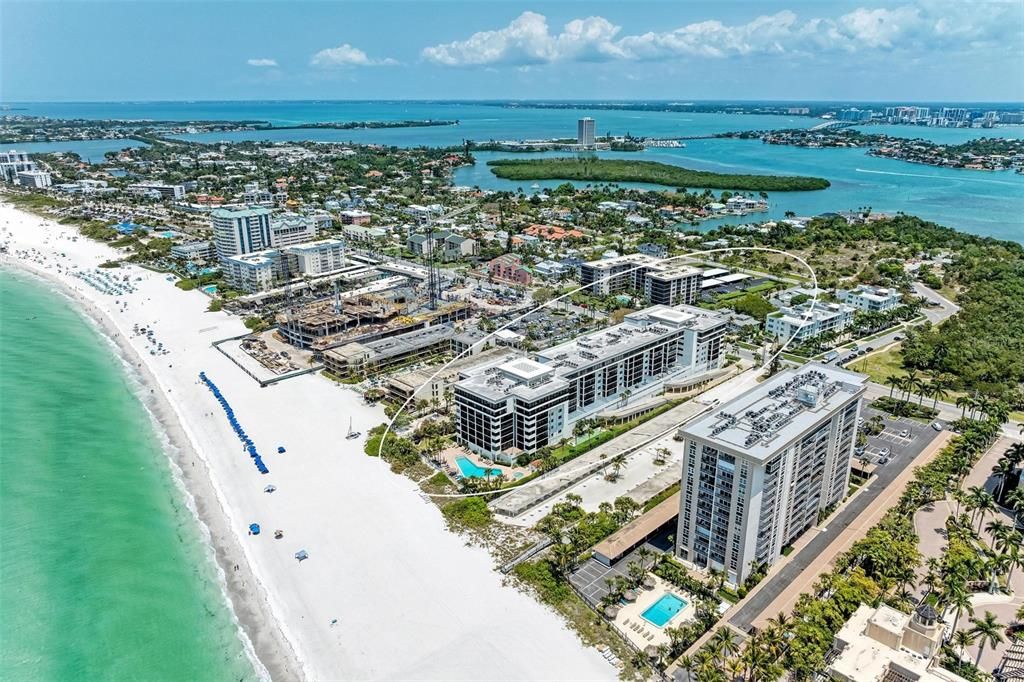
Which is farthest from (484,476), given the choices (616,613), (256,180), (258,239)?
(256,180)

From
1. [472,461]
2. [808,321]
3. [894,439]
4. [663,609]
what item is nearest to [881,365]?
[808,321]

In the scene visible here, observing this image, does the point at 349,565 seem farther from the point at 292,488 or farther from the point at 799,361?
the point at 799,361

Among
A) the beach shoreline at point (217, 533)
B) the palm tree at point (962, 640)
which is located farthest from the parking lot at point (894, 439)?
the beach shoreline at point (217, 533)

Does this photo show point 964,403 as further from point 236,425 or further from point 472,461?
point 236,425

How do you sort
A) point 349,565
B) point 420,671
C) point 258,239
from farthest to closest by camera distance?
point 258,239 → point 349,565 → point 420,671

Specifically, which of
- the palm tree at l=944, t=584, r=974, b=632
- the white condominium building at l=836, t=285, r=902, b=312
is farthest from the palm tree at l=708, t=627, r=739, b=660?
the white condominium building at l=836, t=285, r=902, b=312

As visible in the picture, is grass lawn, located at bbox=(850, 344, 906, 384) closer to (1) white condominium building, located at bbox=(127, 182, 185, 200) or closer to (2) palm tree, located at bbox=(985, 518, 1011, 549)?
(2) palm tree, located at bbox=(985, 518, 1011, 549)
